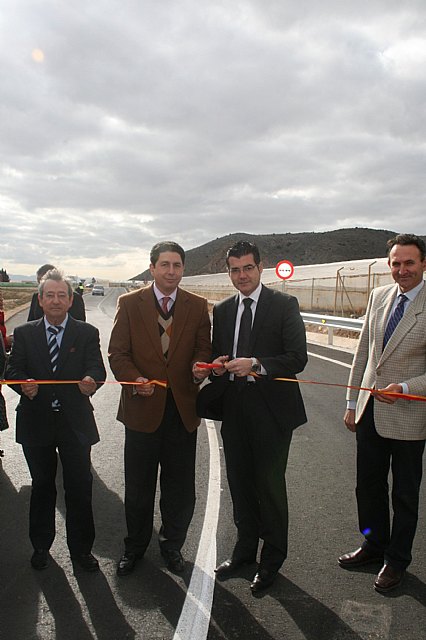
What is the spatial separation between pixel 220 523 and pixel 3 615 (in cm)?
179

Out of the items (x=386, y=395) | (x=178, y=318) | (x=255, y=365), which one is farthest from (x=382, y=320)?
(x=178, y=318)

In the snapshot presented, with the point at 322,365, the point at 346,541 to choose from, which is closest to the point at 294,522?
the point at 346,541

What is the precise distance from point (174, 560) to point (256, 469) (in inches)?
32.9

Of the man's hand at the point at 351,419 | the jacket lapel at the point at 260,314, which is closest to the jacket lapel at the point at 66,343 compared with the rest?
the jacket lapel at the point at 260,314

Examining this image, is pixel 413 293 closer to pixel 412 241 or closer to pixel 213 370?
pixel 412 241

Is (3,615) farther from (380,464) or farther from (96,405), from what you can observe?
(96,405)

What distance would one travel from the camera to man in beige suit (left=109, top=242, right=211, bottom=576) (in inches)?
151

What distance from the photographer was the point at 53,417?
3814 mm

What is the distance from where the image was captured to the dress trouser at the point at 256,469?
3639 mm

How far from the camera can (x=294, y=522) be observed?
4.36 meters

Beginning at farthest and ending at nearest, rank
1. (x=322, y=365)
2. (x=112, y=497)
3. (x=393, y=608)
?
(x=322, y=365)
(x=112, y=497)
(x=393, y=608)

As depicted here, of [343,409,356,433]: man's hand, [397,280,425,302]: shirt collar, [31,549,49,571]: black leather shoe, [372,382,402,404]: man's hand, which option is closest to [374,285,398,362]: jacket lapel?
[397,280,425,302]: shirt collar

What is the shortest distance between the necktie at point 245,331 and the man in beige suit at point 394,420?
921 mm

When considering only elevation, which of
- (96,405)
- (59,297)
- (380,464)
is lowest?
(96,405)
